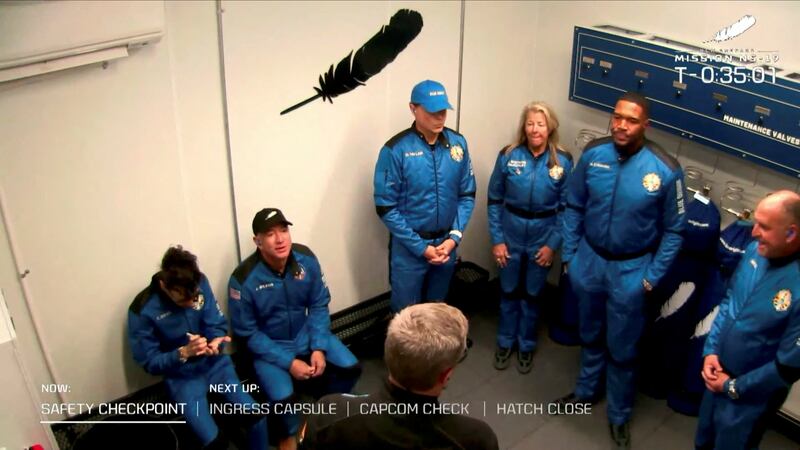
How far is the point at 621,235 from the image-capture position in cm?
299

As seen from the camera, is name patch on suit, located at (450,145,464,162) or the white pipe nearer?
the white pipe

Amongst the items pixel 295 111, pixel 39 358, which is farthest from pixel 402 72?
pixel 39 358

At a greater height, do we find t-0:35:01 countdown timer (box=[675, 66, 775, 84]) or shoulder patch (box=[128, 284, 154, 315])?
t-0:35:01 countdown timer (box=[675, 66, 775, 84])

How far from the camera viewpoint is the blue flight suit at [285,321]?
3041mm

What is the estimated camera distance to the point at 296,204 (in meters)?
3.36

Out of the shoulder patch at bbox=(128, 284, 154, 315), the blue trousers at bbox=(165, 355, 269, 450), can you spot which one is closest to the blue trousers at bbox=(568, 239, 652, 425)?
the blue trousers at bbox=(165, 355, 269, 450)

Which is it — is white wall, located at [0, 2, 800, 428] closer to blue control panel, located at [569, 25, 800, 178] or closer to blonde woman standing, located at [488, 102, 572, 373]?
blue control panel, located at [569, 25, 800, 178]

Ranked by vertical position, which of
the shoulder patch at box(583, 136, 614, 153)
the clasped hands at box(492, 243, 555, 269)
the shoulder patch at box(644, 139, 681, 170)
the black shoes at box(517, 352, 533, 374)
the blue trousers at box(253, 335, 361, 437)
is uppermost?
the shoulder patch at box(583, 136, 614, 153)

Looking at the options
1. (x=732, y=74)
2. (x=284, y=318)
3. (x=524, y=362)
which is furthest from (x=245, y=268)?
(x=732, y=74)

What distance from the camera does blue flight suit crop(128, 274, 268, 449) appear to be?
2842 mm

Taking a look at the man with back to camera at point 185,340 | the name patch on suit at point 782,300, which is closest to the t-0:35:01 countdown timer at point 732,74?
the name patch on suit at point 782,300

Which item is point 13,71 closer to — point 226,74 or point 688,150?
point 226,74

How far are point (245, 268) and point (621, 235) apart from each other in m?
1.74

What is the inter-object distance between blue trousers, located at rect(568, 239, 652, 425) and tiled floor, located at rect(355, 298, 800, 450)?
151 millimetres
